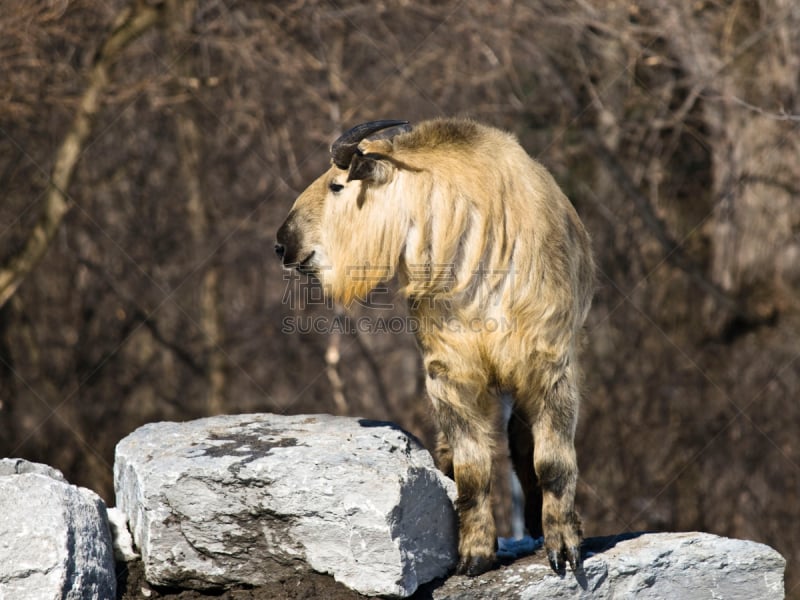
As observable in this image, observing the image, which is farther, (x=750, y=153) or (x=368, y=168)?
(x=750, y=153)

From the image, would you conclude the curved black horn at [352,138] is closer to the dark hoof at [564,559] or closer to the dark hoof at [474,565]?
the dark hoof at [474,565]

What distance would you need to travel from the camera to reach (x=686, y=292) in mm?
11039

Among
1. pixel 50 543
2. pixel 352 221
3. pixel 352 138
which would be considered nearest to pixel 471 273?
pixel 352 221

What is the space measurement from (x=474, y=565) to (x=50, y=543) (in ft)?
6.30

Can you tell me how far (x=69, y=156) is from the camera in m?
8.49

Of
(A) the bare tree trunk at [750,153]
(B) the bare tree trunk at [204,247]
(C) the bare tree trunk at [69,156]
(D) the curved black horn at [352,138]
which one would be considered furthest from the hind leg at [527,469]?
(B) the bare tree trunk at [204,247]

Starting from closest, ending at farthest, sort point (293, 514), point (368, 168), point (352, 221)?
point (293, 514) < point (368, 168) < point (352, 221)

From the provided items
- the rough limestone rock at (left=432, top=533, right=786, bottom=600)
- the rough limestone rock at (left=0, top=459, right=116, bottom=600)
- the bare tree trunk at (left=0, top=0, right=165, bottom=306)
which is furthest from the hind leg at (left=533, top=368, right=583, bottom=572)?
the bare tree trunk at (left=0, top=0, right=165, bottom=306)

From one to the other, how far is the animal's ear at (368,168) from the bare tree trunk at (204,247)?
21.5ft

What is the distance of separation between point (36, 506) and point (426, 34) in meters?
6.79

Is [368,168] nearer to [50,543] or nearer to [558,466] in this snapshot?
[558,466]

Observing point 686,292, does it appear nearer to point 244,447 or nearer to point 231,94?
point 231,94

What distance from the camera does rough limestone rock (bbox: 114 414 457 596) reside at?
4500mm

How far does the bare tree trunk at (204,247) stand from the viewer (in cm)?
1098
